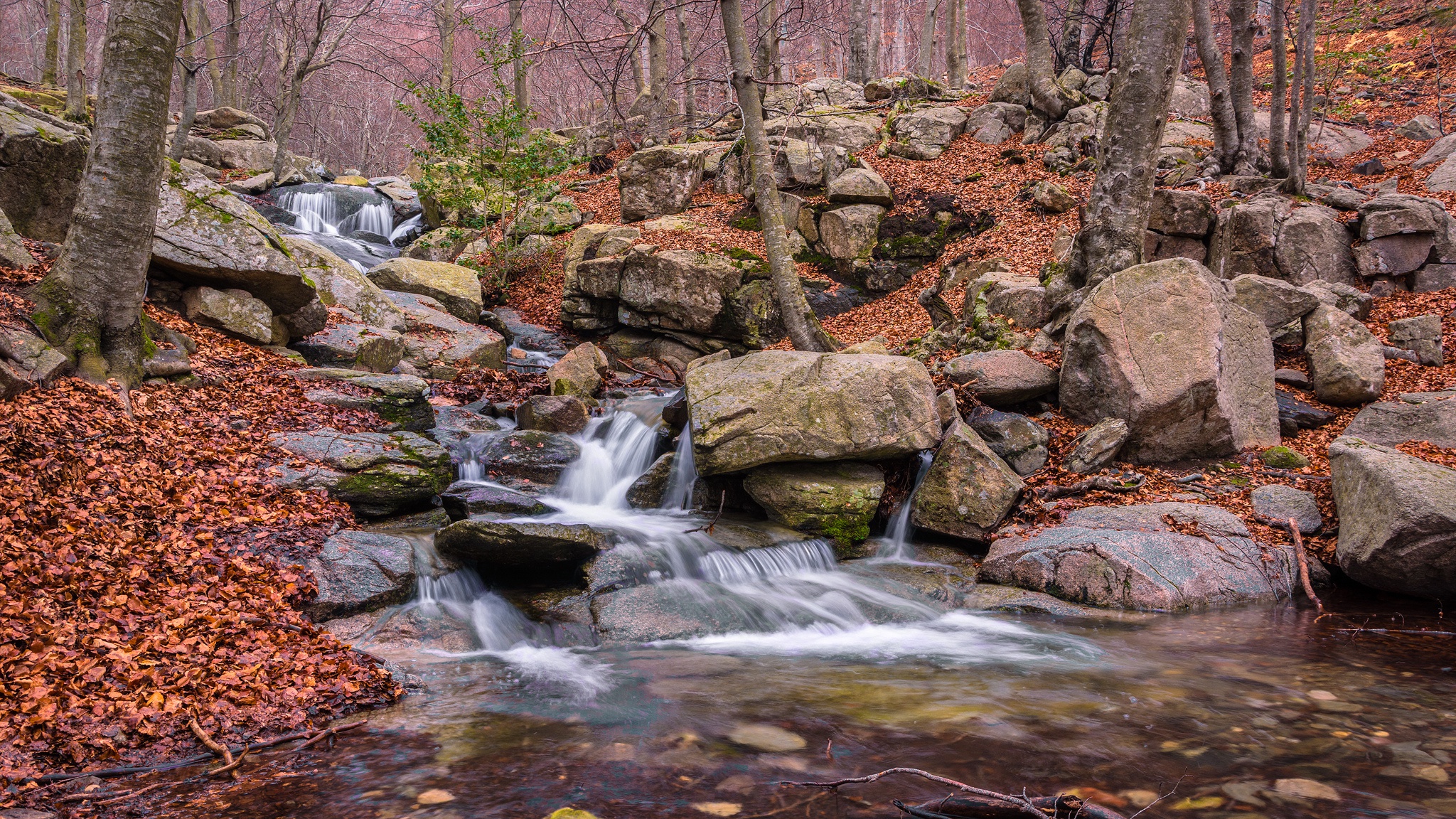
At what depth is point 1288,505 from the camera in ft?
23.4

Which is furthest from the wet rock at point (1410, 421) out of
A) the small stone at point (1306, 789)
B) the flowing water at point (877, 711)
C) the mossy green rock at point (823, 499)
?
the small stone at point (1306, 789)

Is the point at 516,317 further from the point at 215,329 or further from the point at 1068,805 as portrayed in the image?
the point at 1068,805

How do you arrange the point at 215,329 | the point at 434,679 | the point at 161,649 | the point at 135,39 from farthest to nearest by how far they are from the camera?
the point at 215,329 < the point at 135,39 < the point at 434,679 < the point at 161,649

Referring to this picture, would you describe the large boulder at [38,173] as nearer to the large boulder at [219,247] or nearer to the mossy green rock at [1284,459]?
the large boulder at [219,247]

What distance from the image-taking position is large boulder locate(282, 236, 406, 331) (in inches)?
470

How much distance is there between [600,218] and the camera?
18609 millimetres

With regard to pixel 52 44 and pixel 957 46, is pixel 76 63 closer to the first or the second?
pixel 52 44

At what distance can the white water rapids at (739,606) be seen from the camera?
5.60 metres

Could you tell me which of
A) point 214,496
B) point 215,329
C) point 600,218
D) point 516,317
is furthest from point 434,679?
point 600,218

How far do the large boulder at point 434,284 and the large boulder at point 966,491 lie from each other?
9704 millimetres

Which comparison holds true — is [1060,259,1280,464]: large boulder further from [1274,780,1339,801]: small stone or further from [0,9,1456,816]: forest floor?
[1274,780,1339,801]: small stone

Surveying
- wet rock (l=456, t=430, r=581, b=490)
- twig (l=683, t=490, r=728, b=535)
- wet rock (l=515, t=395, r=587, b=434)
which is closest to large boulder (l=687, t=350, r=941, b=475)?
twig (l=683, t=490, r=728, b=535)

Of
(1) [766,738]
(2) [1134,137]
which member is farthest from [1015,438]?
(1) [766,738]

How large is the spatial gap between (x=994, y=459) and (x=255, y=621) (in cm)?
650
